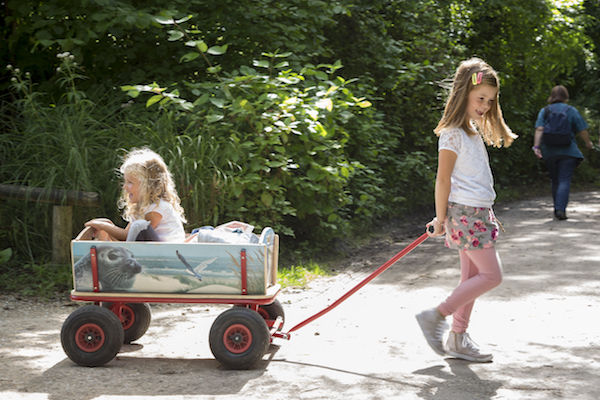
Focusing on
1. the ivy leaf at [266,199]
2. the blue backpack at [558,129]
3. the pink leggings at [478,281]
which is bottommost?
the pink leggings at [478,281]

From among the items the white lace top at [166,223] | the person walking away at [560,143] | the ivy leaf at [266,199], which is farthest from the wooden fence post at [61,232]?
Result: the person walking away at [560,143]

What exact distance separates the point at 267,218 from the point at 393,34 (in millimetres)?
5802

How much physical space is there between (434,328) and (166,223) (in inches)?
66.6

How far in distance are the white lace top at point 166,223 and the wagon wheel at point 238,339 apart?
2.09 feet

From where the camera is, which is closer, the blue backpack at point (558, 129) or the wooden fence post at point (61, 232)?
the wooden fence post at point (61, 232)

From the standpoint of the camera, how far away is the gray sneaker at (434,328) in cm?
458

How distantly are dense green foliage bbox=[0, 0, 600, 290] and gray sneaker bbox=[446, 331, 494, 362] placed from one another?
2.81 meters

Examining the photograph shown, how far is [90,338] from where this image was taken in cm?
450

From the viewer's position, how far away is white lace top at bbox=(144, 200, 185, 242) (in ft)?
15.7

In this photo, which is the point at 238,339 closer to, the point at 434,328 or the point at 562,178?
the point at 434,328

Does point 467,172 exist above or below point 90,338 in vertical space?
above

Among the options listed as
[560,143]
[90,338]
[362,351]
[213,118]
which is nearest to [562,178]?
[560,143]

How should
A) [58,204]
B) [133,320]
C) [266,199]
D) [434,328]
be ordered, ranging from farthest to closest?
[266,199], [58,204], [133,320], [434,328]

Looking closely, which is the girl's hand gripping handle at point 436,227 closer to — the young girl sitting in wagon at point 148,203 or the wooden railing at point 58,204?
the young girl sitting in wagon at point 148,203
